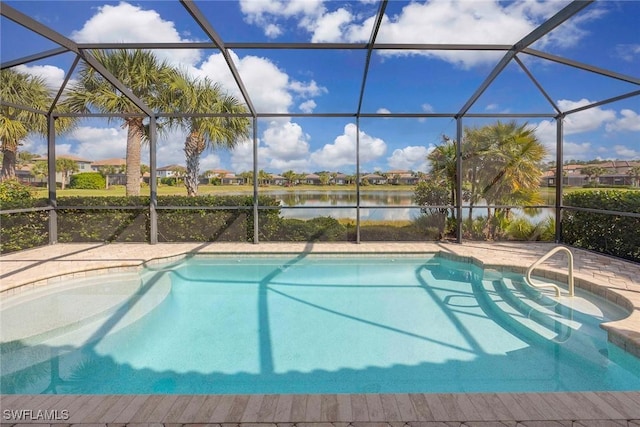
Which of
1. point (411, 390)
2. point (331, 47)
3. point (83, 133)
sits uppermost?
point (331, 47)

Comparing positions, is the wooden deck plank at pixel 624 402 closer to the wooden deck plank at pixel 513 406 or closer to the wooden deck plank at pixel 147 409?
the wooden deck plank at pixel 513 406

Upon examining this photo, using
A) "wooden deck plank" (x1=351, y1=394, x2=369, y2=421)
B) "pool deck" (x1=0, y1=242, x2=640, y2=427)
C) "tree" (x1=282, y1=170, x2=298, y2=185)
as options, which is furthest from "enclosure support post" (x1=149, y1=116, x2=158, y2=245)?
"wooden deck plank" (x1=351, y1=394, x2=369, y2=421)

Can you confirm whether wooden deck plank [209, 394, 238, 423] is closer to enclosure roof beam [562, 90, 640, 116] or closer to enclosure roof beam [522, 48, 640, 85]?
enclosure roof beam [522, 48, 640, 85]

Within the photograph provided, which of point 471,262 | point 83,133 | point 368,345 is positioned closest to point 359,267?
point 471,262

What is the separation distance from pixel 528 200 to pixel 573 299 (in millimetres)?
3759

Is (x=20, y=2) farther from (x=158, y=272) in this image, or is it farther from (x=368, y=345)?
(x=368, y=345)

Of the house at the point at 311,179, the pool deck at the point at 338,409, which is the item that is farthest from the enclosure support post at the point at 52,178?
the pool deck at the point at 338,409

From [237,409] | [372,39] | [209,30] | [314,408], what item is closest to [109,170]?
[209,30]

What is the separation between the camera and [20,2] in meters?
4.14

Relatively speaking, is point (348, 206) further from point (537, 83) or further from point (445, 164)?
point (537, 83)

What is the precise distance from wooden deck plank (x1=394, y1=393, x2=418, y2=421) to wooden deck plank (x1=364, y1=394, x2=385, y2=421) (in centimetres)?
11

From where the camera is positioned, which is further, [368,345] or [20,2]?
[20,2]

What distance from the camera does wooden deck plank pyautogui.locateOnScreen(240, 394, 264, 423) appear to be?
76.3 inches

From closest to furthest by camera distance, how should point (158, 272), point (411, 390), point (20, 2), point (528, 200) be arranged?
point (411, 390)
point (20, 2)
point (158, 272)
point (528, 200)
